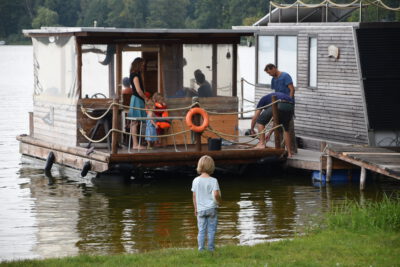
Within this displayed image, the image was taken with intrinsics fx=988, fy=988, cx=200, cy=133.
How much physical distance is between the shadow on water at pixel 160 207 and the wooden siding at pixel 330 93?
1.64m

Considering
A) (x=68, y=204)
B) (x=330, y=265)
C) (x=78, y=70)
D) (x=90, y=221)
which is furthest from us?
(x=78, y=70)

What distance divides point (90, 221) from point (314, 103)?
8322mm

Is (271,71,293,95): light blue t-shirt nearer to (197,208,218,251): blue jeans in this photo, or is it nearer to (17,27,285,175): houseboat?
(17,27,285,175): houseboat

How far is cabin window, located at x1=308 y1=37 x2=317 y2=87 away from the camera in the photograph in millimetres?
22869

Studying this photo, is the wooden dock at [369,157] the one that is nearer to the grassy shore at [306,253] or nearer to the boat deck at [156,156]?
the boat deck at [156,156]

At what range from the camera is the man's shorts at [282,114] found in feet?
64.7

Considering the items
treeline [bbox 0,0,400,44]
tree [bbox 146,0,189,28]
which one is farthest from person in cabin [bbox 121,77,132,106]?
tree [bbox 146,0,189,28]

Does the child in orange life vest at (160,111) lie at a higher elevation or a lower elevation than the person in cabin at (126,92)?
lower

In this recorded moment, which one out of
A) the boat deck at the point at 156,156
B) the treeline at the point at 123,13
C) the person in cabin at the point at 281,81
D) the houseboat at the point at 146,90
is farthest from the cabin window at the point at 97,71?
the treeline at the point at 123,13

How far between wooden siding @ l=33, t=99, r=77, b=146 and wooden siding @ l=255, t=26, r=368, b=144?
5.91 metres

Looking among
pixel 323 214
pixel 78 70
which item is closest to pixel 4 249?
pixel 323 214

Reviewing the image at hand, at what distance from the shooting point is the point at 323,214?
1639 centimetres

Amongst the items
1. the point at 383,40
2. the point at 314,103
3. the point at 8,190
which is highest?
the point at 383,40

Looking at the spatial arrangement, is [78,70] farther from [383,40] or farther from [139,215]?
[383,40]
